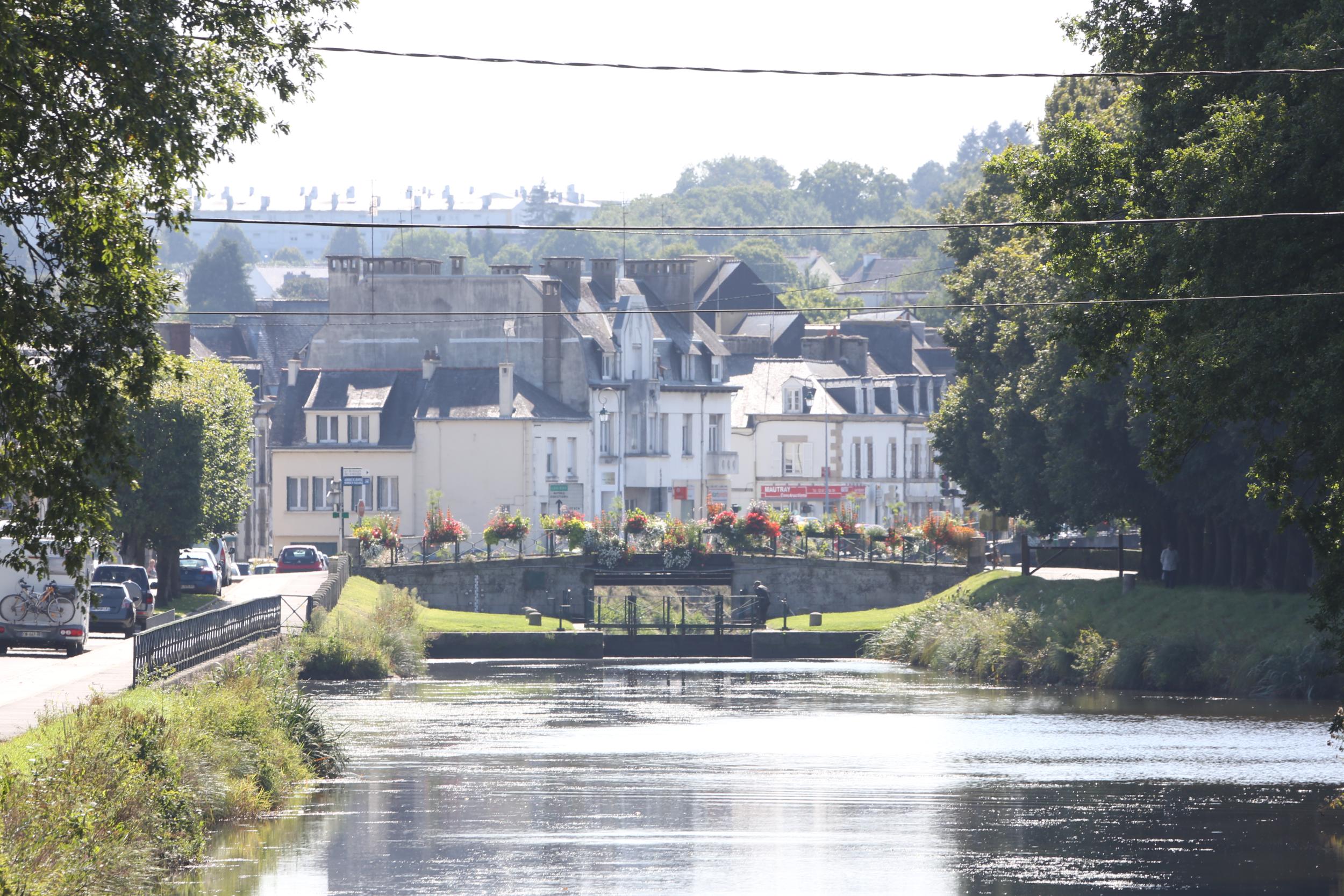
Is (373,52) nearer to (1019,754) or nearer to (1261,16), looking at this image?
(1261,16)

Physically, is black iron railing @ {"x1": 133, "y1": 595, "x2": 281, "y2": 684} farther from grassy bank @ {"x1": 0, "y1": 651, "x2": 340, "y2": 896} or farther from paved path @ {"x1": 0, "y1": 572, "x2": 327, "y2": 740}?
grassy bank @ {"x1": 0, "y1": 651, "x2": 340, "y2": 896}

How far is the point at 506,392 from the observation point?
83.5 m

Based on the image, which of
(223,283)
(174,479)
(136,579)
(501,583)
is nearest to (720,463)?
(501,583)

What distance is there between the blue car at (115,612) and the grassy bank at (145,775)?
16187 millimetres

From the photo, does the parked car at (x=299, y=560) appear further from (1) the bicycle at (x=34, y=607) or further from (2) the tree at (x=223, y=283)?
(2) the tree at (x=223, y=283)

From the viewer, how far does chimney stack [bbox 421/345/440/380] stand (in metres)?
86.0

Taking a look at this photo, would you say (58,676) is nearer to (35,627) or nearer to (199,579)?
(35,627)

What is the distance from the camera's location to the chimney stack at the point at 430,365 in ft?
282

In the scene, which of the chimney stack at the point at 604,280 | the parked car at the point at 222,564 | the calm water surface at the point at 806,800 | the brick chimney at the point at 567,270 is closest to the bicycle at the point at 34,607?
the calm water surface at the point at 806,800

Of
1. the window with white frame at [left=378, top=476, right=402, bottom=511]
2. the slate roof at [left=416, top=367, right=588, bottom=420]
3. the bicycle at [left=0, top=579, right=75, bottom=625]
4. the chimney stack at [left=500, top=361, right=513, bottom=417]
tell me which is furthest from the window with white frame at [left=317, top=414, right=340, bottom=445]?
the bicycle at [left=0, top=579, right=75, bottom=625]

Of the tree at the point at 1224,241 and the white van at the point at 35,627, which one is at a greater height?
the tree at the point at 1224,241

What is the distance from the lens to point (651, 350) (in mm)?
92375

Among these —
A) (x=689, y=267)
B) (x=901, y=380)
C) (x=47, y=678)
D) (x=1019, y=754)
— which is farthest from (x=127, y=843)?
(x=901, y=380)

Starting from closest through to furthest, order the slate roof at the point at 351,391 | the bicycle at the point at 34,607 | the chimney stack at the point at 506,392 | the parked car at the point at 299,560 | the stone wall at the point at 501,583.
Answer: the bicycle at the point at 34,607 < the stone wall at the point at 501,583 < the parked car at the point at 299,560 < the chimney stack at the point at 506,392 < the slate roof at the point at 351,391
